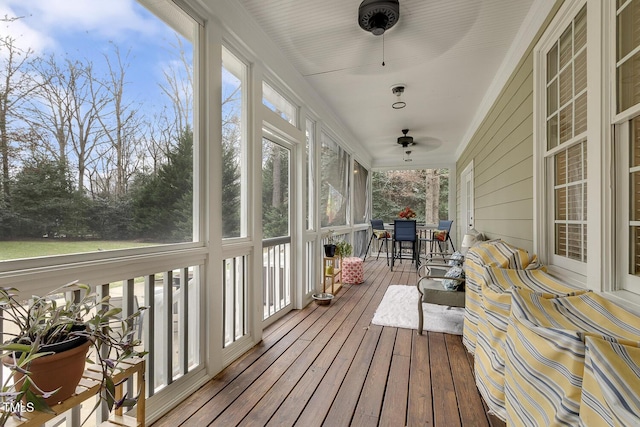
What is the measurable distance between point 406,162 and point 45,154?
25.4ft

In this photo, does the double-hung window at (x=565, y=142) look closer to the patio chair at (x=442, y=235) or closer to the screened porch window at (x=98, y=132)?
the screened porch window at (x=98, y=132)

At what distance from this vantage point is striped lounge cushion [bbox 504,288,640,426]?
861 mm

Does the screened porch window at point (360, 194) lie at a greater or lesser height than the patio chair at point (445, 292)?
greater

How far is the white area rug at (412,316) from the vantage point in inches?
115

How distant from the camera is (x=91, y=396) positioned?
3.19 ft

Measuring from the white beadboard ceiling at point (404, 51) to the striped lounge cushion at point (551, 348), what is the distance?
7.05 feet

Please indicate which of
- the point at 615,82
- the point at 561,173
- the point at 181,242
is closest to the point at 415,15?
the point at 615,82

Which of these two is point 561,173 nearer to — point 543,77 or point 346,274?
point 543,77

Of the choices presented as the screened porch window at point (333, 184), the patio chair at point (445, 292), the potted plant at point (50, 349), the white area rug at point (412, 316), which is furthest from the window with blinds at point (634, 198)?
the screened porch window at point (333, 184)

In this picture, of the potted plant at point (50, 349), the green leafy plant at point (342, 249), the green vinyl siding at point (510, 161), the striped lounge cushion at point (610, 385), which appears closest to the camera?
the striped lounge cushion at point (610, 385)

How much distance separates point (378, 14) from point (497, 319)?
2164 mm

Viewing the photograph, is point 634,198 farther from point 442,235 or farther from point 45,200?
point 442,235

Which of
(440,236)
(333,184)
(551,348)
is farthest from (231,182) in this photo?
(440,236)

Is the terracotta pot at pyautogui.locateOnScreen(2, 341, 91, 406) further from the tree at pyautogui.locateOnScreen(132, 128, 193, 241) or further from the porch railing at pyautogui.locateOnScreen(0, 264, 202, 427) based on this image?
the tree at pyautogui.locateOnScreen(132, 128, 193, 241)
